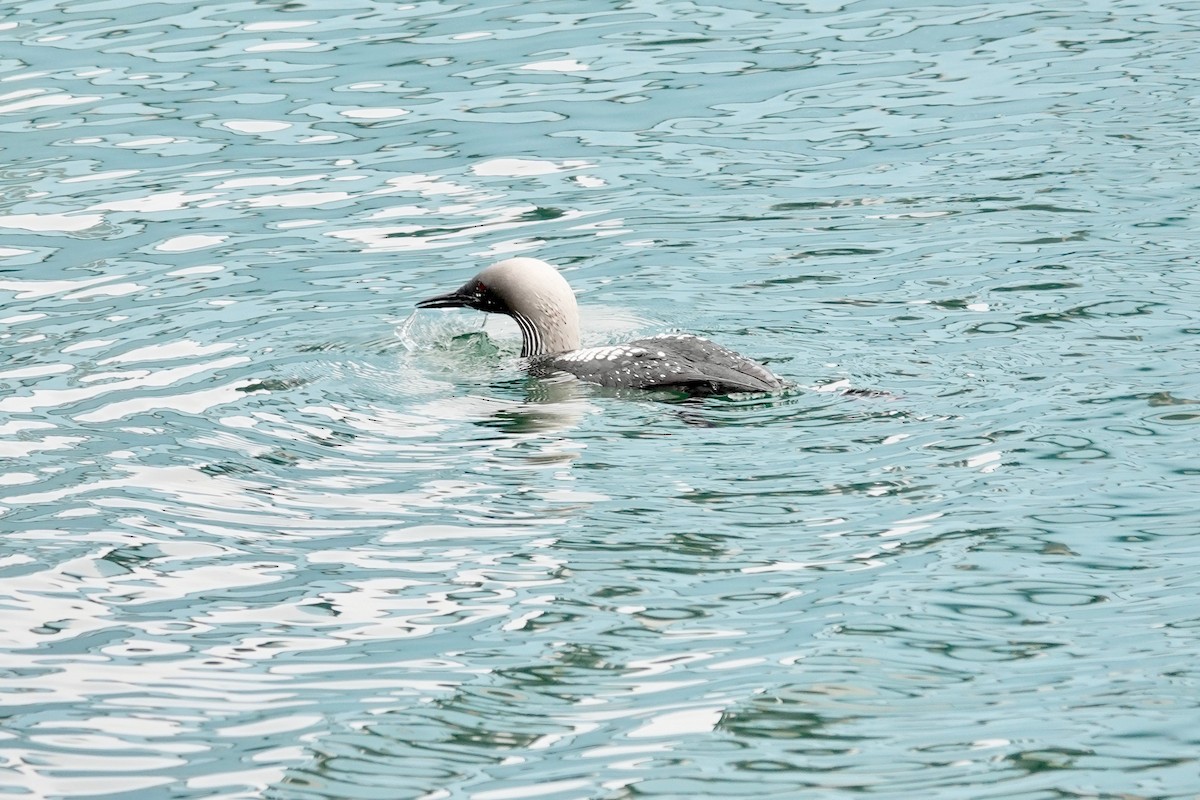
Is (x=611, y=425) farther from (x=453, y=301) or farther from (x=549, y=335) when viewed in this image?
(x=453, y=301)

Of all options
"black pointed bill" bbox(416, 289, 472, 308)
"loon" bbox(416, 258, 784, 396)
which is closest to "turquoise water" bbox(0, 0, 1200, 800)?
"loon" bbox(416, 258, 784, 396)

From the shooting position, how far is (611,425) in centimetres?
877

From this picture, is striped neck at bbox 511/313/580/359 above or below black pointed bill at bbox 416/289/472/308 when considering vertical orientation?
below

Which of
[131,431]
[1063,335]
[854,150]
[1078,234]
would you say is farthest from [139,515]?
[854,150]

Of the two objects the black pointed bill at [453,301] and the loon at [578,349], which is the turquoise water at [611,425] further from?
the black pointed bill at [453,301]

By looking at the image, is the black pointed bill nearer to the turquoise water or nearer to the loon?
the loon

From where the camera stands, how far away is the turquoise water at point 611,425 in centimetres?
584

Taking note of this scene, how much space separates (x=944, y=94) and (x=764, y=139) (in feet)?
5.56

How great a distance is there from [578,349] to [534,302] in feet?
1.16

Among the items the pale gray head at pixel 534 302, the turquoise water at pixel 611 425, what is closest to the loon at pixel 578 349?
the pale gray head at pixel 534 302

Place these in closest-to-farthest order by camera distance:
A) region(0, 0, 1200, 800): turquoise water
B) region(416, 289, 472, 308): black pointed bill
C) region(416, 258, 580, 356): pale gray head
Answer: region(0, 0, 1200, 800): turquoise water, region(416, 258, 580, 356): pale gray head, region(416, 289, 472, 308): black pointed bill

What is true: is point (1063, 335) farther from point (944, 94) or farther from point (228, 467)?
point (944, 94)

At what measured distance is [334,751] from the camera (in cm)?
575

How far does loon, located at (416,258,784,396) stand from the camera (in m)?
8.98
